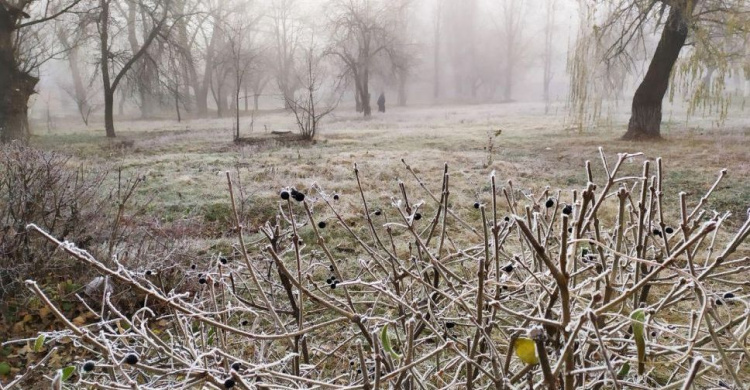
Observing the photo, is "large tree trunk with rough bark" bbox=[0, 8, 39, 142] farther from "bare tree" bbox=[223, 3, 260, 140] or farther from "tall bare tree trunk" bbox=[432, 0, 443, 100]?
"tall bare tree trunk" bbox=[432, 0, 443, 100]

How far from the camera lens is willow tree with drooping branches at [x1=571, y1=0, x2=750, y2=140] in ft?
31.5

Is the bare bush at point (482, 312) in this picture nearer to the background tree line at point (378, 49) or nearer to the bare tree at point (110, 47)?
the background tree line at point (378, 49)

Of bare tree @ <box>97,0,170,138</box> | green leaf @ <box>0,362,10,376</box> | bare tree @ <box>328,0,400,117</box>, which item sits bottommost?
green leaf @ <box>0,362,10,376</box>

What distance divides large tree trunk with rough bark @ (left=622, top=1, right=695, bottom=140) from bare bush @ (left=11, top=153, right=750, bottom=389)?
8.08 meters

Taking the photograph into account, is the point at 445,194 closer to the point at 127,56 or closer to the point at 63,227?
the point at 63,227

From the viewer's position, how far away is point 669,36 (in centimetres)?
1075

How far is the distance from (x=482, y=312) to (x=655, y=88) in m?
12.4

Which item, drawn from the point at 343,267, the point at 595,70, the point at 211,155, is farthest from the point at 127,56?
the point at 343,267

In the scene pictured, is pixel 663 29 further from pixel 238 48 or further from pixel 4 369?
pixel 4 369

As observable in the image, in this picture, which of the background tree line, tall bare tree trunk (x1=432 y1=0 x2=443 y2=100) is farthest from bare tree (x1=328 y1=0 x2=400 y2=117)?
tall bare tree trunk (x1=432 y1=0 x2=443 y2=100)

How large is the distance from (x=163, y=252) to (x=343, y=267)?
1.51 m

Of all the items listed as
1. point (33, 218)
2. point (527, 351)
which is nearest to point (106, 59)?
point (33, 218)

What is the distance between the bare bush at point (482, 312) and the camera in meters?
0.85

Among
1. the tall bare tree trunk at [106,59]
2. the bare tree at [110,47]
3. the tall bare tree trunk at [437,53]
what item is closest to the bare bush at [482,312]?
the bare tree at [110,47]
